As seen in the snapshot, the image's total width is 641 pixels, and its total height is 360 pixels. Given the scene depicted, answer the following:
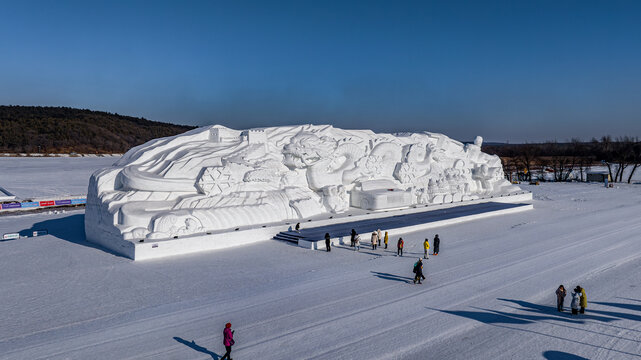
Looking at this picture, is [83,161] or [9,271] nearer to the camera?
[9,271]

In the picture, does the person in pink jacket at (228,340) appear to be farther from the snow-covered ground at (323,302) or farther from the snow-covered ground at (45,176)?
the snow-covered ground at (45,176)

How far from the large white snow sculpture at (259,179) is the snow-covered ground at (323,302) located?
141 centimetres

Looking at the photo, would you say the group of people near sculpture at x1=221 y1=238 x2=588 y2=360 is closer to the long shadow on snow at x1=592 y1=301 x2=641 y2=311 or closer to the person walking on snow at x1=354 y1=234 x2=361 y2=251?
the person walking on snow at x1=354 y1=234 x2=361 y2=251

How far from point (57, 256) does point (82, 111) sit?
3340 inches

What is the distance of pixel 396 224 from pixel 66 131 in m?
66.6

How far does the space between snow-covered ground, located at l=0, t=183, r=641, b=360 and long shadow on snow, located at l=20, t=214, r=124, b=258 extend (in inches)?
16.2

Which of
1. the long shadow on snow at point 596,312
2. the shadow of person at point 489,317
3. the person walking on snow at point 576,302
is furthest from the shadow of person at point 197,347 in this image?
the person walking on snow at point 576,302

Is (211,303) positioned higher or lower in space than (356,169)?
lower

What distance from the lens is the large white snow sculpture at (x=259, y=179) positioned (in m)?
13.2

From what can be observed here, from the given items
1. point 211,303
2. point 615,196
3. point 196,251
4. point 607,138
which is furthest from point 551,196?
point 607,138

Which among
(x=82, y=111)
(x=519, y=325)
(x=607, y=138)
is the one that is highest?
(x=82, y=111)

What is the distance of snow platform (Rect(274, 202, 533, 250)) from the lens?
13.5 meters

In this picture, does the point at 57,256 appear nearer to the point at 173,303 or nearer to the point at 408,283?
the point at 173,303

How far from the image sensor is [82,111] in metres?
85.2
